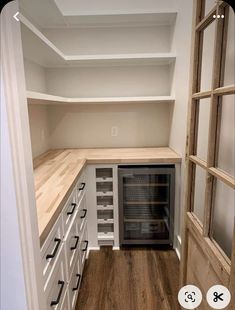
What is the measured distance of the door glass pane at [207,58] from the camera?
3.69 ft

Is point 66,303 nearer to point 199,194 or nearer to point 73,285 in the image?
point 73,285

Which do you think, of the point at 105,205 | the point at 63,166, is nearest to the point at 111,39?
the point at 63,166

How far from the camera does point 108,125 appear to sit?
9.06 feet

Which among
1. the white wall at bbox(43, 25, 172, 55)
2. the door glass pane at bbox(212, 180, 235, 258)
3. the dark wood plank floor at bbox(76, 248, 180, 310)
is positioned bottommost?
the dark wood plank floor at bbox(76, 248, 180, 310)

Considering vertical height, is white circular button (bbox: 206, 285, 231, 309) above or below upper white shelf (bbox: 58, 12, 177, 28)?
below

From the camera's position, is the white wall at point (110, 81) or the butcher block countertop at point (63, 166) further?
the white wall at point (110, 81)

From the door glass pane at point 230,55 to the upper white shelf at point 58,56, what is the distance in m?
1.09

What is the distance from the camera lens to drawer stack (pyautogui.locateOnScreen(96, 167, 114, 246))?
2.34 meters

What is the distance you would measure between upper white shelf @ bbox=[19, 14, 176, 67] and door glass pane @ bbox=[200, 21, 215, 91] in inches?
39.1

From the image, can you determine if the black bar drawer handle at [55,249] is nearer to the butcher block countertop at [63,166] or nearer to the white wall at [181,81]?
the butcher block countertop at [63,166]

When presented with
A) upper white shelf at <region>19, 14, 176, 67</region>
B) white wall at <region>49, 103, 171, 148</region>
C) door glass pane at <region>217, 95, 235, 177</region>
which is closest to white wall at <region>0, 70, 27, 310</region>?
door glass pane at <region>217, 95, 235, 177</region>

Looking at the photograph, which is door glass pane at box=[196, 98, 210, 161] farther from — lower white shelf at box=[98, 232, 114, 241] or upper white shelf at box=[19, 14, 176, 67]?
lower white shelf at box=[98, 232, 114, 241]

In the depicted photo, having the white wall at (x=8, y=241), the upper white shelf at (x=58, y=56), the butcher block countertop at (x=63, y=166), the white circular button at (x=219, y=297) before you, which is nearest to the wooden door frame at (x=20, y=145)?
the white wall at (x=8, y=241)

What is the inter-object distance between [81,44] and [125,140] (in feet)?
3.91
